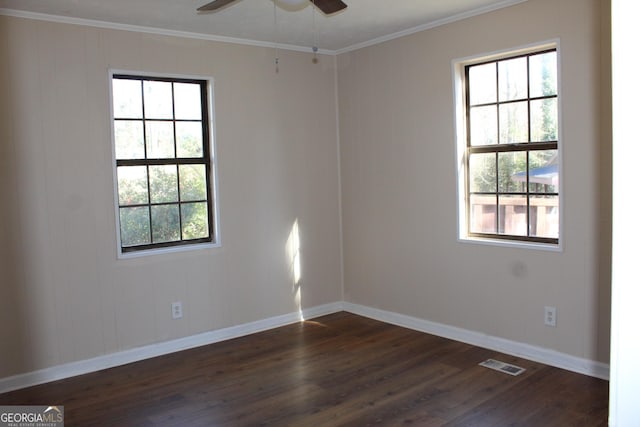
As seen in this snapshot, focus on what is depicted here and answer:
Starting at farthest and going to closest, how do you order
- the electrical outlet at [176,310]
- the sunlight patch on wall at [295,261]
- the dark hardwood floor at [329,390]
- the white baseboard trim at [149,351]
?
the sunlight patch on wall at [295,261] → the electrical outlet at [176,310] → the white baseboard trim at [149,351] → the dark hardwood floor at [329,390]

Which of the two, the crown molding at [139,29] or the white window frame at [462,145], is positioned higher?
the crown molding at [139,29]

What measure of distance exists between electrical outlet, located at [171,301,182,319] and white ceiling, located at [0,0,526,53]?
2221 millimetres

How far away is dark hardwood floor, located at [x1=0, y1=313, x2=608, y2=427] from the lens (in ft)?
9.82

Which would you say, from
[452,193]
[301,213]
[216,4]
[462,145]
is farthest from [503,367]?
[216,4]

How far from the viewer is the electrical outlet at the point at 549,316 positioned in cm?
362

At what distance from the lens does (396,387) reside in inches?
134

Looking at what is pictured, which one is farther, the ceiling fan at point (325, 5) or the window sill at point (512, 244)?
the window sill at point (512, 244)

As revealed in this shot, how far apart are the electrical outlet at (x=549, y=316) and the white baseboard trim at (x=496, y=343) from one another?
20 cm

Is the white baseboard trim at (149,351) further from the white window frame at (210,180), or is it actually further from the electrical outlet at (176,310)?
the white window frame at (210,180)

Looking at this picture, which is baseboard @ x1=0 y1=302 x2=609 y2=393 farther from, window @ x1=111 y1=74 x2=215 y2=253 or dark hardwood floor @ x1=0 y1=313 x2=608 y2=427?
window @ x1=111 y1=74 x2=215 y2=253

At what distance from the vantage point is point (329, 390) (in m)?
3.38

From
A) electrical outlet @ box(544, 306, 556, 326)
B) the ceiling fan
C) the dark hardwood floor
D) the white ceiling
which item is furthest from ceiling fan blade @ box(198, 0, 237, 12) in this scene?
electrical outlet @ box(544, 306, 556, 326)

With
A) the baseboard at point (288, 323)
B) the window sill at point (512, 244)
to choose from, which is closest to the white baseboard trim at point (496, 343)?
the baseboard at point (288, 323)
